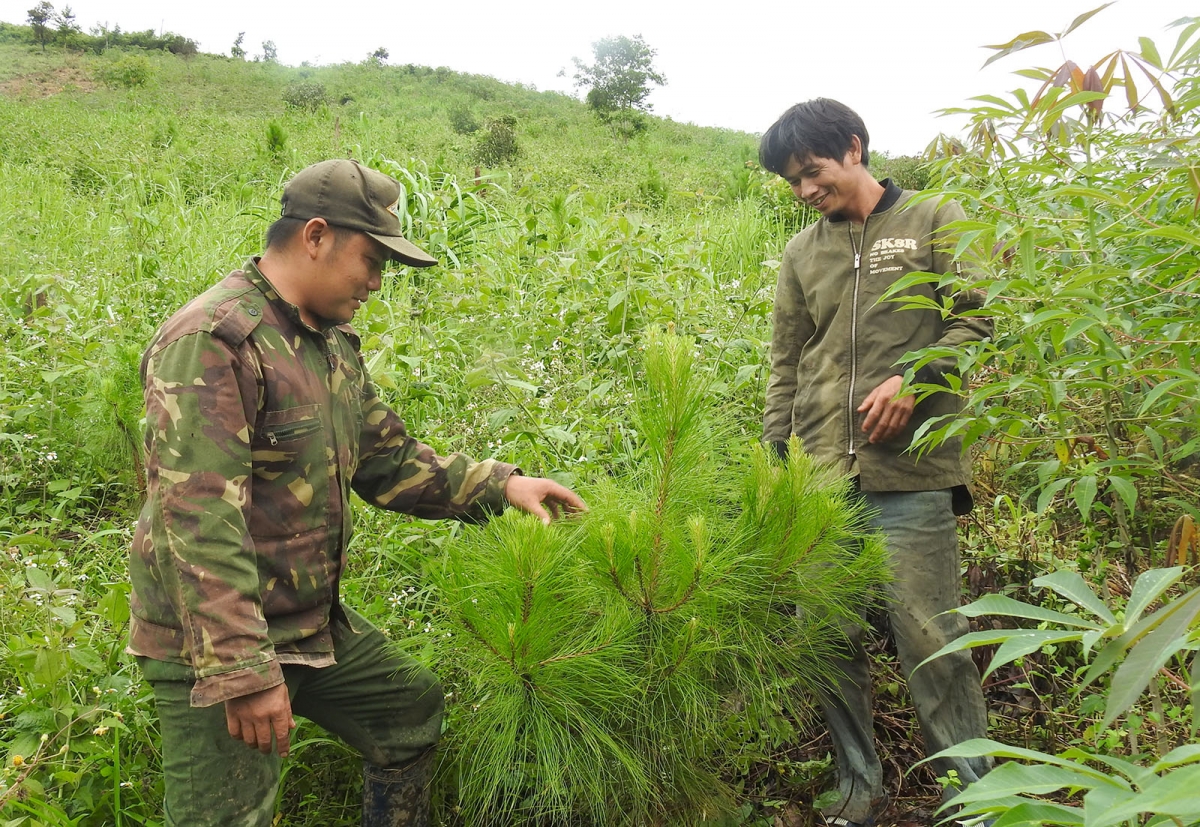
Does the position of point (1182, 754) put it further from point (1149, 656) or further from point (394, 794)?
point (394, 794)

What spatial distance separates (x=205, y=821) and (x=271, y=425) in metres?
0.84

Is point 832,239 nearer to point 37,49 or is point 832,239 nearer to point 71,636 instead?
point 71,636

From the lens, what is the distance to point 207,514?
1729 mm

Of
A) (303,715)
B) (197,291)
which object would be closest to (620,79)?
(197,291)

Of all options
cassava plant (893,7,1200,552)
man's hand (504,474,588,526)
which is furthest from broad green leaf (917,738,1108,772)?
man's hand (504,474,588,526)

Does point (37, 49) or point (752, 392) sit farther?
point (37, 49)

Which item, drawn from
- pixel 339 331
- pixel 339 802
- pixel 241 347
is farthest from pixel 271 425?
pixel 339 802

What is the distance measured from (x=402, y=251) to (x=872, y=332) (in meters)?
1.31

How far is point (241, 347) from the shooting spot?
186 cm

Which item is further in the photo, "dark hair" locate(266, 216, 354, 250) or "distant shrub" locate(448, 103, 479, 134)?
"distant shrub" locate(448, 103, 479, 134)

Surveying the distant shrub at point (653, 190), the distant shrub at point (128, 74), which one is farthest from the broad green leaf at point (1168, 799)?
the distant shrub at point (128, 74)

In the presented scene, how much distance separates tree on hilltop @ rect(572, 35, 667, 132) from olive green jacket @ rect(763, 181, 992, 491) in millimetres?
17936

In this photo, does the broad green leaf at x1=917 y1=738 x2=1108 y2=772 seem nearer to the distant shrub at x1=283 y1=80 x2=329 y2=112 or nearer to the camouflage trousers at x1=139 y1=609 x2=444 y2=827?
the camouflage trousers at x1=139 y1=609 x2=444 y2=827

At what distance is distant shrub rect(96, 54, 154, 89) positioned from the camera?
2144 cm
